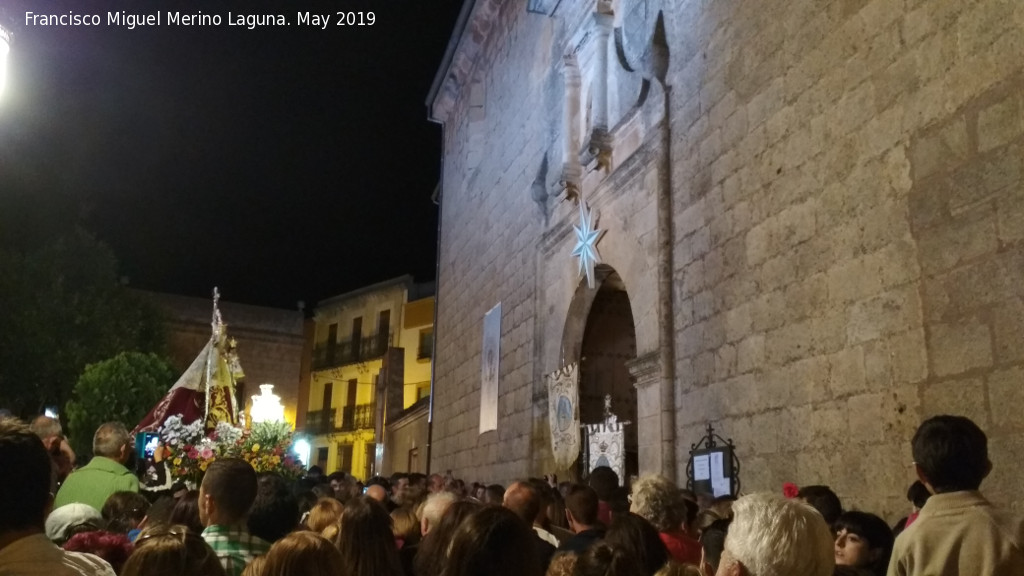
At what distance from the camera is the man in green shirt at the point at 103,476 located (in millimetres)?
4465

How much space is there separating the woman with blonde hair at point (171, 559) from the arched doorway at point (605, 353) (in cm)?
701

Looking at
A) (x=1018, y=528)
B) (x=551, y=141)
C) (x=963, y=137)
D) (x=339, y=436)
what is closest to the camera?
(x=1018, y=528)

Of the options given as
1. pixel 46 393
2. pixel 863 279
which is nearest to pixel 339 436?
pixel 46 393

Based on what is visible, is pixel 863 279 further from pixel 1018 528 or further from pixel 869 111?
pixel 1018 528

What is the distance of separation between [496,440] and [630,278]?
14.4 feet

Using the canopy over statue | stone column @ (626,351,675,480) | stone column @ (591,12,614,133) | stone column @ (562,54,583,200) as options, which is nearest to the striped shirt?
stone column @ (626,351,675,480)

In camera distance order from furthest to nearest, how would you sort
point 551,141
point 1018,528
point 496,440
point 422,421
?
point 422,421
point 496,440
point 551,141
point 1018,528

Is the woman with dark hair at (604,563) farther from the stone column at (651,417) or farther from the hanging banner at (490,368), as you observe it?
the hanging banner at (490,368)

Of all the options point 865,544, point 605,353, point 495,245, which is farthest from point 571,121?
point 865,544

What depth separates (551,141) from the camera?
→ 32.9 ft

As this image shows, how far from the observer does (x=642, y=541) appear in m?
2.64

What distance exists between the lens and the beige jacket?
6.98 feet

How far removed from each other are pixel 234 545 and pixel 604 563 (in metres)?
1.39

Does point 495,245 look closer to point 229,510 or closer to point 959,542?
point 229,510
